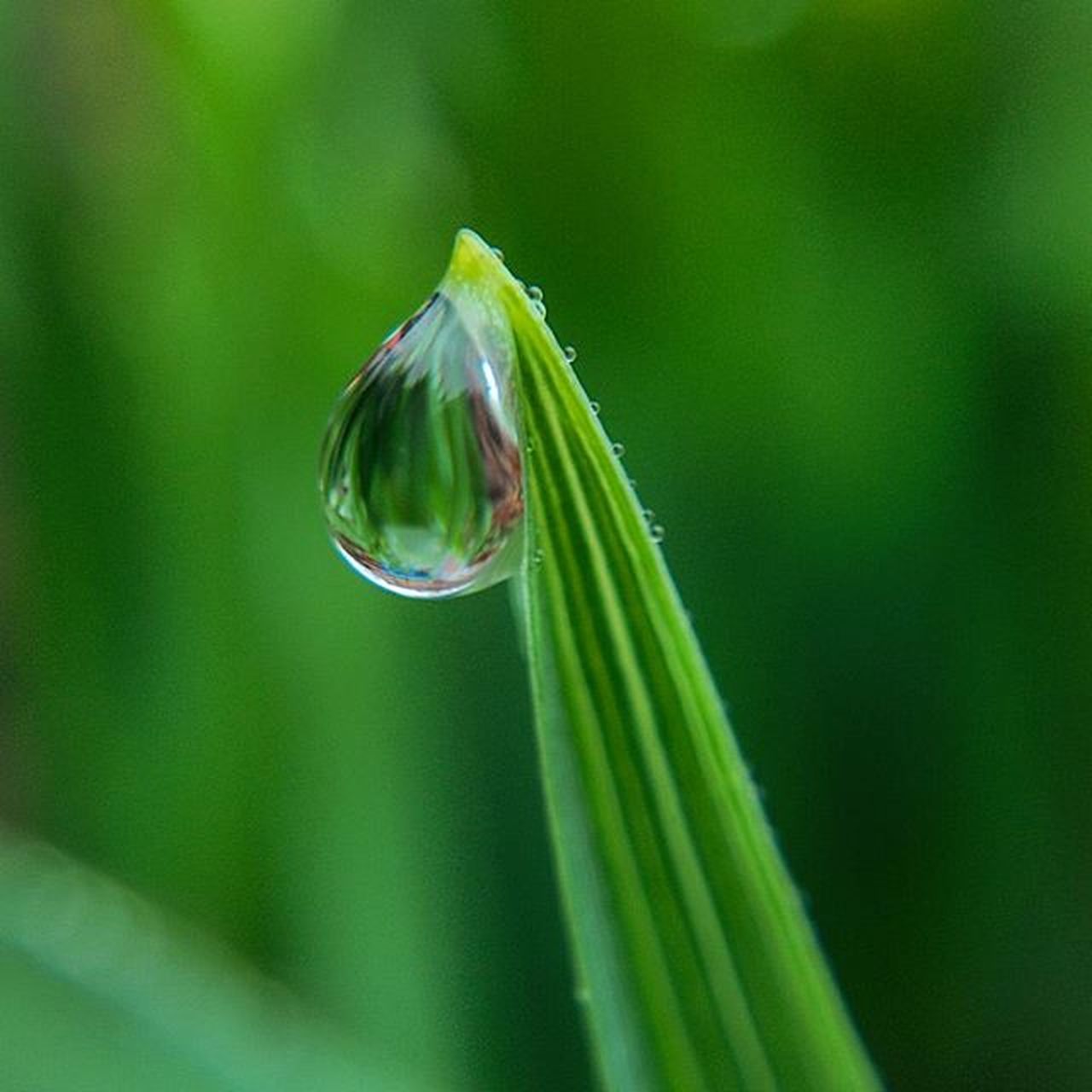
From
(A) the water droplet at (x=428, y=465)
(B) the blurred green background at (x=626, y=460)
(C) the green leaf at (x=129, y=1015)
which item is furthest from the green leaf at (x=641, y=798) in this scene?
(B) the blurred green background at (x=626, y=460)

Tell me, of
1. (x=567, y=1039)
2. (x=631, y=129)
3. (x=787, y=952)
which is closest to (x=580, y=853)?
(x=787, y=952)

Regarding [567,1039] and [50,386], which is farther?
[50,386]

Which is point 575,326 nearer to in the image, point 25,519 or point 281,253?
point 281,253

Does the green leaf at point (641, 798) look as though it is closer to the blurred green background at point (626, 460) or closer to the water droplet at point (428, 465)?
the water droplet at point (428, 465)

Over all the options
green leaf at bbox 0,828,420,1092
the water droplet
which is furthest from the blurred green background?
the water droplet

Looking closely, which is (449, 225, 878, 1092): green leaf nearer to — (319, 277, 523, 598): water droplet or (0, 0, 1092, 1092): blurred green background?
(319, 277, 523, 598): water droplet
